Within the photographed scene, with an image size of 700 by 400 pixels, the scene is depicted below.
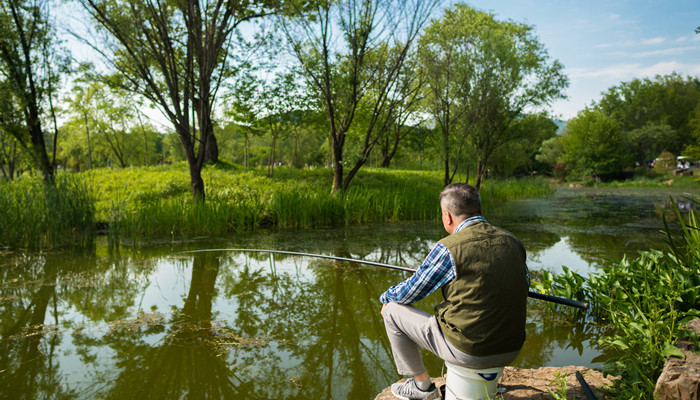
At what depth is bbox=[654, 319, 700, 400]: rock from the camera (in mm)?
1673

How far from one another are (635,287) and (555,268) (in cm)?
270

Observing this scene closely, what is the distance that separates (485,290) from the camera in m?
1.96

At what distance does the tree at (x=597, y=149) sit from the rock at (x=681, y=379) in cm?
3793

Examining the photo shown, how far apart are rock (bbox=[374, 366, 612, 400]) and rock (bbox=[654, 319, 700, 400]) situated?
45 centimetres

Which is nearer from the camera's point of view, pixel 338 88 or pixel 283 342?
pixel 283 342

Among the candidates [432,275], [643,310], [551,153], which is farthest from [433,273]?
[551,153]

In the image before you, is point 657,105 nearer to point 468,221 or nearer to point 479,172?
point 479,172

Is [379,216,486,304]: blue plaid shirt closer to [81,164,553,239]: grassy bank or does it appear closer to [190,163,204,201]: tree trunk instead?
[81,164,553,239]: grassy bank

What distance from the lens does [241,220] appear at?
8750 millimetres

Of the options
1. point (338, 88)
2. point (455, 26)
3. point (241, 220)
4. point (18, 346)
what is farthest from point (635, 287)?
point (455, 26)

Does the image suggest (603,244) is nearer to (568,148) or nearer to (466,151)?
(466,151)

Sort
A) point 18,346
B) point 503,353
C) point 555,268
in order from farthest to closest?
point 555,268, point 18,346, point 503,353

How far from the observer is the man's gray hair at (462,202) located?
2.20 metres

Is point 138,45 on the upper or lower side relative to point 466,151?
upper
